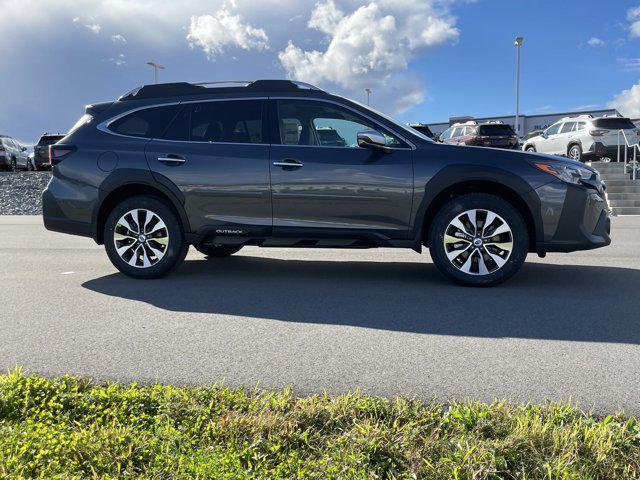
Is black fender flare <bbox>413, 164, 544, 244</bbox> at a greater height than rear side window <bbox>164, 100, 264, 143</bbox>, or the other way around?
rear side window <bbox>164, 100, 264, 143</bbox>

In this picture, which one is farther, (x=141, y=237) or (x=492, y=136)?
(x=492, y=136)

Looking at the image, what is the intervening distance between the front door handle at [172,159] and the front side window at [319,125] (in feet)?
3.17

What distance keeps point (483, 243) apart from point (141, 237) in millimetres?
3218

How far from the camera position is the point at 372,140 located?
5699 millimetres

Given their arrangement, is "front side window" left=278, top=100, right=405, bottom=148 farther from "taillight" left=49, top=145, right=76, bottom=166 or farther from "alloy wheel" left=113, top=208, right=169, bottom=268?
"taillight" left=49, top=145, right=76, bottom=166

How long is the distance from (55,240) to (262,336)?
7.09 metres

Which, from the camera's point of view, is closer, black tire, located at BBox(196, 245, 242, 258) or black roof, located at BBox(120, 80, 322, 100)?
black roof, located at BBox(120, 80, 322, 100)

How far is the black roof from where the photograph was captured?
6246 mm

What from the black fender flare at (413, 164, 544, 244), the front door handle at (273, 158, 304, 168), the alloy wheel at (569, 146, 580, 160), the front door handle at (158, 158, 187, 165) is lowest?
the black fender flare at (413, 164, 544, 244)

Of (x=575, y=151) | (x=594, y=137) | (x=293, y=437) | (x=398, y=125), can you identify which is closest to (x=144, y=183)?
(x=398, y=125)

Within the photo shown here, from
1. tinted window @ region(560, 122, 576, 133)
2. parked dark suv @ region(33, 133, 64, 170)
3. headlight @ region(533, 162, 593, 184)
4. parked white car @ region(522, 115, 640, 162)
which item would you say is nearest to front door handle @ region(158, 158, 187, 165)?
headlight @ region(533, 162, 593, 184)

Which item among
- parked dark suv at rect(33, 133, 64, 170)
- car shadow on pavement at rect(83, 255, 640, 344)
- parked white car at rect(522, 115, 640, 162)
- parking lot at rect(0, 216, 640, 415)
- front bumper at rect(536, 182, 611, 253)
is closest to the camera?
parking lot at rect(0, 216, 640, 415)

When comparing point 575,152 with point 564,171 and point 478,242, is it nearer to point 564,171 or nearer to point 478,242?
point 564,171

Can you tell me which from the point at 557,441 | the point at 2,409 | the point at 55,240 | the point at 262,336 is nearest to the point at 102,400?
the point at 2,409
